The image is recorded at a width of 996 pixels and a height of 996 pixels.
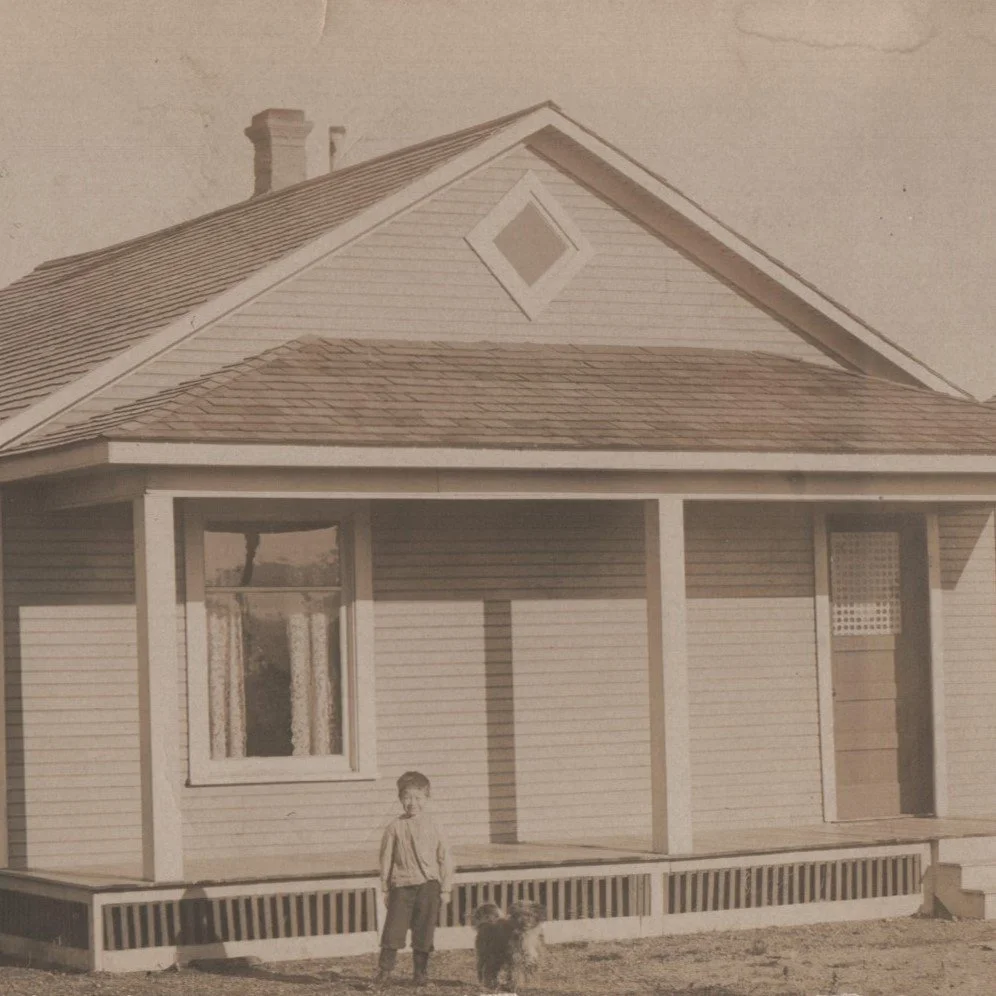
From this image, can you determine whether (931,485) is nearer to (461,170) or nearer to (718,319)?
(718,319)

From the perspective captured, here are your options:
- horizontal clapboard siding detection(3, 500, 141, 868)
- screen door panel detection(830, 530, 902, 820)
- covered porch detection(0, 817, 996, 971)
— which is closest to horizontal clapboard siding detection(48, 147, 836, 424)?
horizontal clapboard siding detection(3, 500, 141, 868)

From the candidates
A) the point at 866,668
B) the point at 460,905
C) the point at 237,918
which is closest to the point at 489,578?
the point at 460,905

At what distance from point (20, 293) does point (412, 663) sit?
25.0ft

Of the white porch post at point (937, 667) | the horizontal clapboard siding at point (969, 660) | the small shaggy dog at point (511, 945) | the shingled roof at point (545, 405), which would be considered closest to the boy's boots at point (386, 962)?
the small shaggy dog at point (511, 945)

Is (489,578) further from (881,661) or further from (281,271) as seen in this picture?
(881,661)

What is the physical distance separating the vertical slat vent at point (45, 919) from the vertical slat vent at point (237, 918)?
242 mm

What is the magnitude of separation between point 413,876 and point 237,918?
5.00ft

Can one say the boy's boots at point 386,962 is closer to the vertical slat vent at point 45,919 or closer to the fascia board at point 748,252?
the vertical slat vent at point 45,919

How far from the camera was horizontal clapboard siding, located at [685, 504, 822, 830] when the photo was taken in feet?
55.0

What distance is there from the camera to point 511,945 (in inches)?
478

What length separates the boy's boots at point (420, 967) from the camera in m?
12.4

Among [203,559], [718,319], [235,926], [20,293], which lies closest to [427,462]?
[203,559]

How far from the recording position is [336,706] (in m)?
15.7

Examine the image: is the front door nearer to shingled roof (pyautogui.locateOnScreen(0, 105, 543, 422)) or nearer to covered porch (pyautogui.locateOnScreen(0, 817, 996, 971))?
covered porch (pyautogui.locateOnScreen(0, 817, 996, 971))
